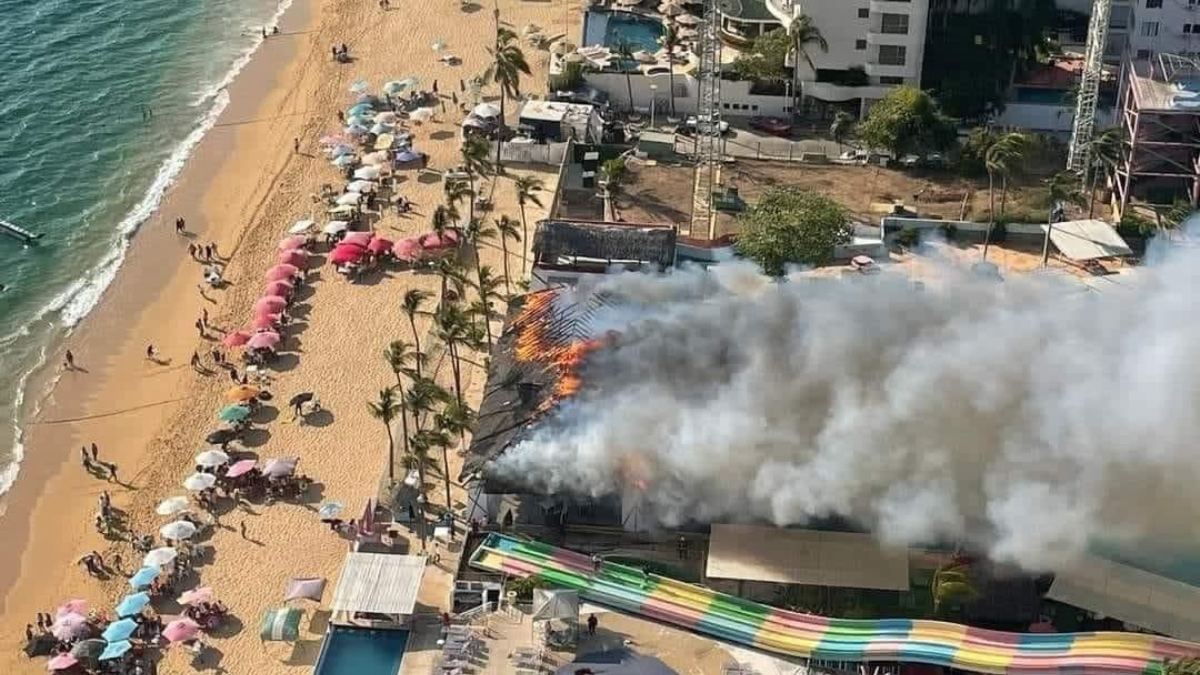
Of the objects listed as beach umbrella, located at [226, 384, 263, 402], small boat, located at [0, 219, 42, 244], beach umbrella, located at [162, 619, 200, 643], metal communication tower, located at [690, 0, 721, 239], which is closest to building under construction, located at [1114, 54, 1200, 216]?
metal communication tower, located at [690, 0, 721, 239]

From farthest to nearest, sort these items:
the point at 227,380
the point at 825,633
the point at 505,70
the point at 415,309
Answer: the point at 505,70 < the point at 227,380 < the point at 415,309 < the point at 825,633

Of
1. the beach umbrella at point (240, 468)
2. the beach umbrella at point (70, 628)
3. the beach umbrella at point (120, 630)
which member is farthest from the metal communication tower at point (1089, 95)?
the beach umbrella at point (70, 628)

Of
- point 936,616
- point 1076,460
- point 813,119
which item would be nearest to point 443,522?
point 936,616

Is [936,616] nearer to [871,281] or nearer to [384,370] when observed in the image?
[871,281]

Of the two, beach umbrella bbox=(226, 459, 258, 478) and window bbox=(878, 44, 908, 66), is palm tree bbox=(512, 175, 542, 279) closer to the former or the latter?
beach umbrella bbox=(226, 459, 258, 478)

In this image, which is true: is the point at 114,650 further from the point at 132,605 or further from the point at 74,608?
the point at 74,608

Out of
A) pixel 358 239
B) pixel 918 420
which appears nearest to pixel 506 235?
pixel 358 239
